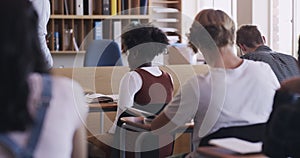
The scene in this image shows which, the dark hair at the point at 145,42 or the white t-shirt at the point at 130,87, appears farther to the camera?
the dark hair at the point at 145,42

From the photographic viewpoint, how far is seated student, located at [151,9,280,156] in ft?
7.76

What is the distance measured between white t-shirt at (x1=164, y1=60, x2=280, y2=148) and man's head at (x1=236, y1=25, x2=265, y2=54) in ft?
6.95

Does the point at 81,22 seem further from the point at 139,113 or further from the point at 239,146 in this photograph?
the point at 239,146

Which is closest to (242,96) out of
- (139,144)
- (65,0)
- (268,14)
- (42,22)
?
(139,144)

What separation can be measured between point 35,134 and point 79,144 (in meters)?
0.22

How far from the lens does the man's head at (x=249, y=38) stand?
4535mm

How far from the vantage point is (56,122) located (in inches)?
58.3

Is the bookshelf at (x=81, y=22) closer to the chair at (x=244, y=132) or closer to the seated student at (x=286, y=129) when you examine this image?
the chair at (x=244, y=132)

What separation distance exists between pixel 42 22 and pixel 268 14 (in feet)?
11.2

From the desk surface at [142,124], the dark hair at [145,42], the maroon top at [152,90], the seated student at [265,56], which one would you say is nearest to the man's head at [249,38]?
the seated student at [265,56]

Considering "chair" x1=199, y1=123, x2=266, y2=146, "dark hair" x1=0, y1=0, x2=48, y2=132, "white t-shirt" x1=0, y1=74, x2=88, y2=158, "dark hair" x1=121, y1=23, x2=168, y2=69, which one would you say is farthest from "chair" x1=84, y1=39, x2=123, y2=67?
"dark hair" x1=0, y1=0, x2=48, y2=132

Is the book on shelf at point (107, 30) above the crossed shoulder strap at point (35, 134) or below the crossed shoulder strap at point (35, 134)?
above

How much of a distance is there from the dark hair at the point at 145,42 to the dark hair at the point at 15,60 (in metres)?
2.18

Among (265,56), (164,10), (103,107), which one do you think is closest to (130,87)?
(103,107)
